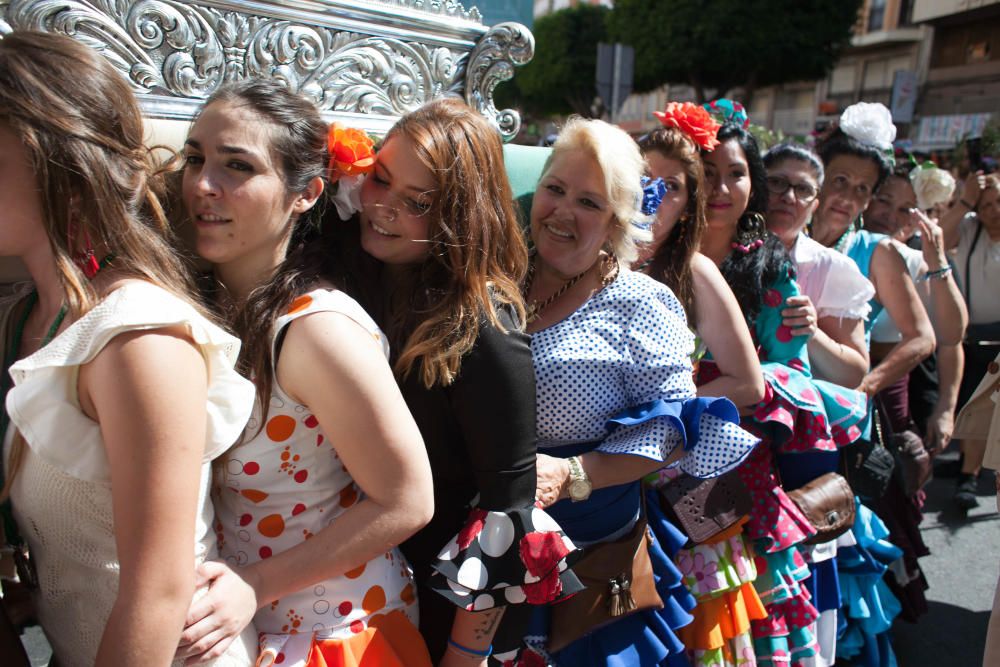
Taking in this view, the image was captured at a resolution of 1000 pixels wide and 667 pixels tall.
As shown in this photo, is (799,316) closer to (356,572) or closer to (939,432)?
(939,432)

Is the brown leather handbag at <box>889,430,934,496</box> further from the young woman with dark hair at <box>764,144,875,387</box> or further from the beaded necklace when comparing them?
the beaded necklace

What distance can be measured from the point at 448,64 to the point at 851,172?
186 centimetres

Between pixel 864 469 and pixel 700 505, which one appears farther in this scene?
pixel 864 469

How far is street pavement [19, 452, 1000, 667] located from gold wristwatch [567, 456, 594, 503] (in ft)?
7.01

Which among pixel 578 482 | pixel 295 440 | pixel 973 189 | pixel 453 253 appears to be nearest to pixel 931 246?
pixel 973 189

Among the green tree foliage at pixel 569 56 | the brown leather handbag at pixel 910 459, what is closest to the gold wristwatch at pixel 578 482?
the brown leather handbag at pixel 910 459

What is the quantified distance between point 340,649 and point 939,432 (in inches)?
121

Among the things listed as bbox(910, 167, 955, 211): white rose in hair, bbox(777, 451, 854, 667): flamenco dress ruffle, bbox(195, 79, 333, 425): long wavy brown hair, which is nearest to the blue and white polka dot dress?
bbox(195, 79, 333, 425): long wavy brown hair

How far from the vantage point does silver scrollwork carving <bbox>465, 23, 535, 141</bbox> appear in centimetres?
216

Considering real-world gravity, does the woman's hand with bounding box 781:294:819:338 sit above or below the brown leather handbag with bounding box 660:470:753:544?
above

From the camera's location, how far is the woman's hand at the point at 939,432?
329 cm

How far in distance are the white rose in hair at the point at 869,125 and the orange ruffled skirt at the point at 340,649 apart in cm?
276

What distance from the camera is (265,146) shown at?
1334 mm

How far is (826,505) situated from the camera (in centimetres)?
236
